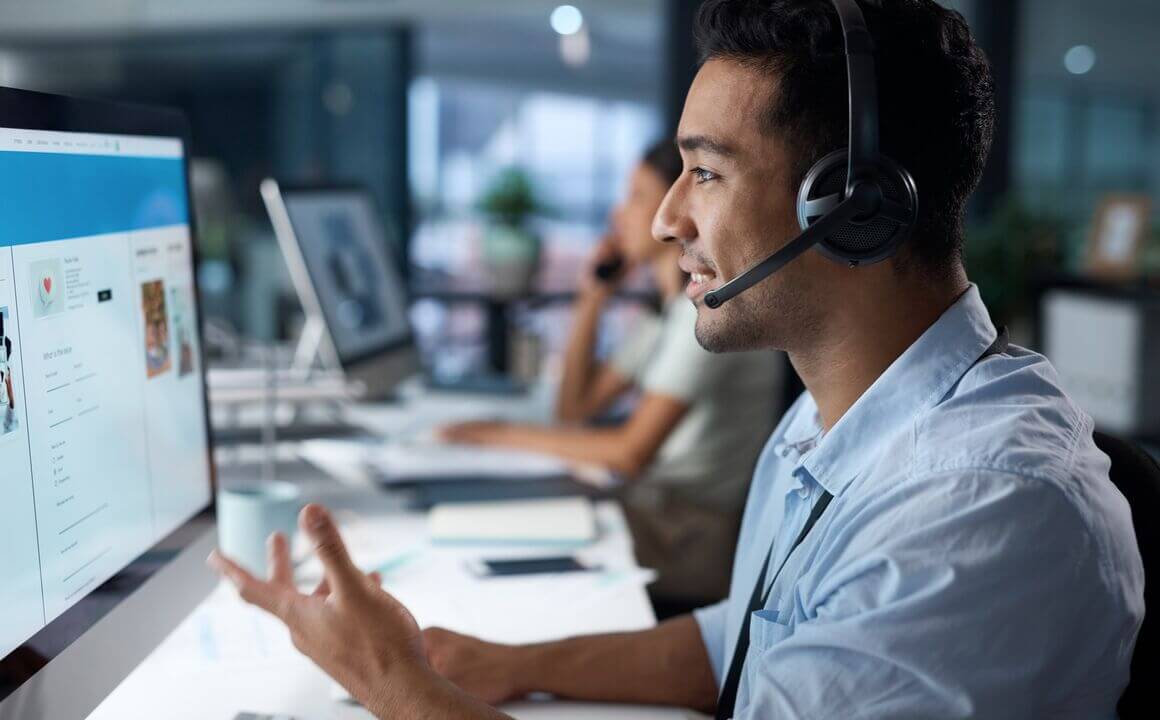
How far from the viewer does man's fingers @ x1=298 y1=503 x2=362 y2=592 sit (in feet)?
2.51

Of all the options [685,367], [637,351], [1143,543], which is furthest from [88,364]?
[637,351]

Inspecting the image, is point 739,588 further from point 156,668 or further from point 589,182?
point 589,182

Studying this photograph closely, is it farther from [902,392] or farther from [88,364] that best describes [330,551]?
[902,392]

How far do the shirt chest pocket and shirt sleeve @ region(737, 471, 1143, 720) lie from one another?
100mm

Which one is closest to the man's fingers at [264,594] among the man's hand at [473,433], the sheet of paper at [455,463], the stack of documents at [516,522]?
the stack of documents at [516,522]

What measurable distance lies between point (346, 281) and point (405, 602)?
0.80m

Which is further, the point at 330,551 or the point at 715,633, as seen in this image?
the point at 715,633

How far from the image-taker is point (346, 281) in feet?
6.16

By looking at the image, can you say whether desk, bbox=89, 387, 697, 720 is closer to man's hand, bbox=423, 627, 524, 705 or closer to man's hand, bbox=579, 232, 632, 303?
man's hand, bbox=423, 627, 524, 705

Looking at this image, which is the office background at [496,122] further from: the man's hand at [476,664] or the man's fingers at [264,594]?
the man's fingers at [264,594]

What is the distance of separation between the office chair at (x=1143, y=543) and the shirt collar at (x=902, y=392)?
14cm

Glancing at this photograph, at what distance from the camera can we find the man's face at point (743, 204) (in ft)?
2.82

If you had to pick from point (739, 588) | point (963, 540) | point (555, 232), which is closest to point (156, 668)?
point (739, 588)

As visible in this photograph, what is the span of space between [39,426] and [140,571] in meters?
0.22
